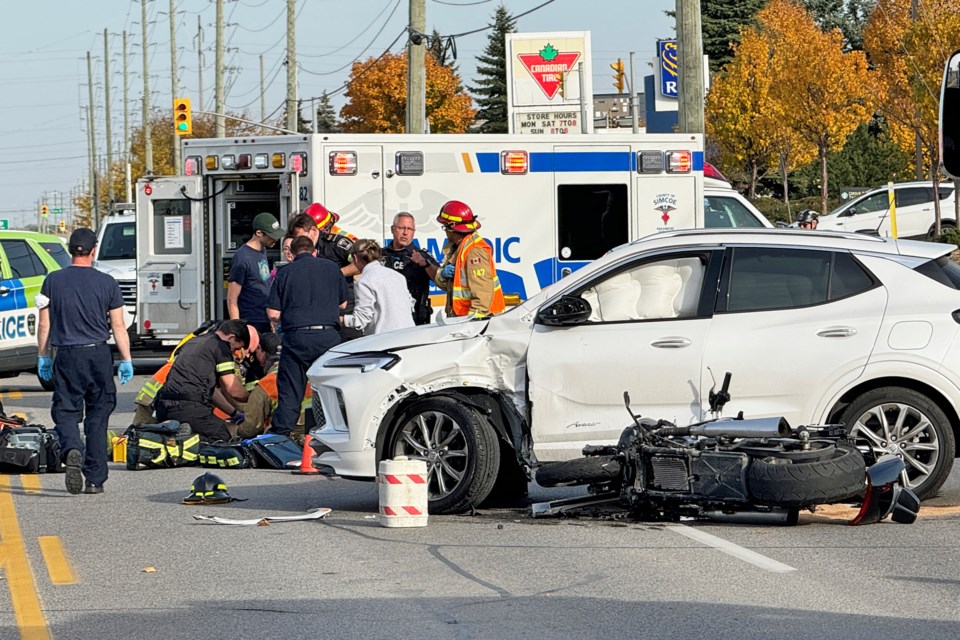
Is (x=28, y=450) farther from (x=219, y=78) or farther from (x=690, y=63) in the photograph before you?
(x=219, y=78)

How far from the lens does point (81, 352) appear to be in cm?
1091

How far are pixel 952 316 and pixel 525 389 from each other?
8.97 feet

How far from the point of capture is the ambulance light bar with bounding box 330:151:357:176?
1570 cm

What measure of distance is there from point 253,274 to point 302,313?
198cm

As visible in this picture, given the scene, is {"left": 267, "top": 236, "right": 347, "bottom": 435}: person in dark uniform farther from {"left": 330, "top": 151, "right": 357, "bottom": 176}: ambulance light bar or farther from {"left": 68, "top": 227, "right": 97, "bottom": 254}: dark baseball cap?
{"left": 330, "top": 151, "right": 357, "bottom": 176}: ambulance light bar

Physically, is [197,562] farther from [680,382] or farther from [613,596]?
[680,382]

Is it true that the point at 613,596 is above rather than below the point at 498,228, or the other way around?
below

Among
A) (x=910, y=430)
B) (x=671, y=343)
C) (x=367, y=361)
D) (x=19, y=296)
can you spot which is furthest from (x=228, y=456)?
(x=19, y=296)

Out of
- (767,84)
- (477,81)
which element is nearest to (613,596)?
(767,84)

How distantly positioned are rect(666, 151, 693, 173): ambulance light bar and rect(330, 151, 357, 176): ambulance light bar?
11.0 feet

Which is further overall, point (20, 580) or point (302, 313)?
point (302, 313)

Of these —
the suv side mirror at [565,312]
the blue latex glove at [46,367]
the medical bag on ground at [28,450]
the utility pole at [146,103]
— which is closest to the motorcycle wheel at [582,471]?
the suv side mirror at [565,312]

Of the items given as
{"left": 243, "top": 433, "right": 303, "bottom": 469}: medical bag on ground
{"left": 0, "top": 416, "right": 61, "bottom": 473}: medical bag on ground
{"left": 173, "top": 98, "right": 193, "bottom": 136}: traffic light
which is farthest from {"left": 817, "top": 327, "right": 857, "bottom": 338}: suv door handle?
{"left": 173, "top": 98, "right": 193, "bottom": 136}: traffic light

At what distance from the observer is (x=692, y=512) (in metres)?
9.16
